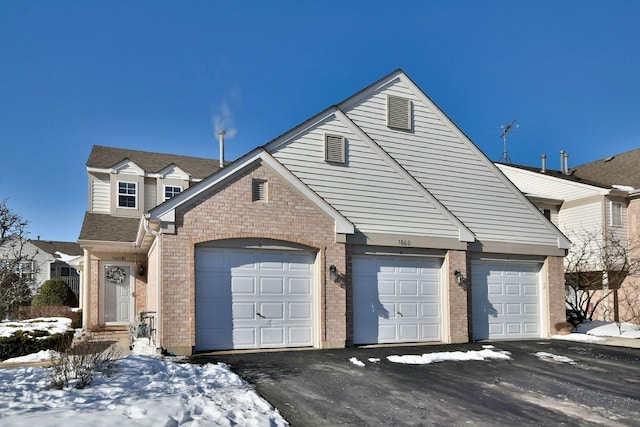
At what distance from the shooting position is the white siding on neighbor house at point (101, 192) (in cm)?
2081

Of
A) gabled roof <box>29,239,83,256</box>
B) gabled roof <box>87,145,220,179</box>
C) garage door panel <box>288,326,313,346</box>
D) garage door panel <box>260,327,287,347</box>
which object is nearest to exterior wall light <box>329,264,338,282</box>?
garage door panel <box>288,326,313,346</box>

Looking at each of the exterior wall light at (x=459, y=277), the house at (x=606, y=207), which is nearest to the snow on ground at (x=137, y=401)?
the exterior wall light at (x=459, y=277)

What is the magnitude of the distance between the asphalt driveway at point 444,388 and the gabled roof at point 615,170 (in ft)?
43.7

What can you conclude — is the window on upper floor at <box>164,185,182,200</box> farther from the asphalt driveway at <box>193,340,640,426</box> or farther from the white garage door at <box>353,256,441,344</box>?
the asphalt driveway at <box>193,340,640,426</box>

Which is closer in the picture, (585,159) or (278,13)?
(278,13)

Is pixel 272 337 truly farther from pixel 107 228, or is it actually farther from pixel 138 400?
pixel 107 228

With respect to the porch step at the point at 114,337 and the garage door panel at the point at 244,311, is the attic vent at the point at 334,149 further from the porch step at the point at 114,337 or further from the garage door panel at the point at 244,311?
the porch step at the point at 114,337

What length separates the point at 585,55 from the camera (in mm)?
16109

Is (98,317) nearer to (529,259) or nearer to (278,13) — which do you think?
(278,13)

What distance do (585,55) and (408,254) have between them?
8.74 meters

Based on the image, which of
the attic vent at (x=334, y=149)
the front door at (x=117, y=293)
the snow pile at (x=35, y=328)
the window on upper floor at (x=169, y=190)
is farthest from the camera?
the window on upper floor at (x=169, y=190)

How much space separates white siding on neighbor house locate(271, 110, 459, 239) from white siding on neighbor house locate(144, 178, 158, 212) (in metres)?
9.89

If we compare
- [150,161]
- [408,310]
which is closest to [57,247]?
[150,161]

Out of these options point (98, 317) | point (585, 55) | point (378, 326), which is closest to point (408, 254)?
point (378, 326)
